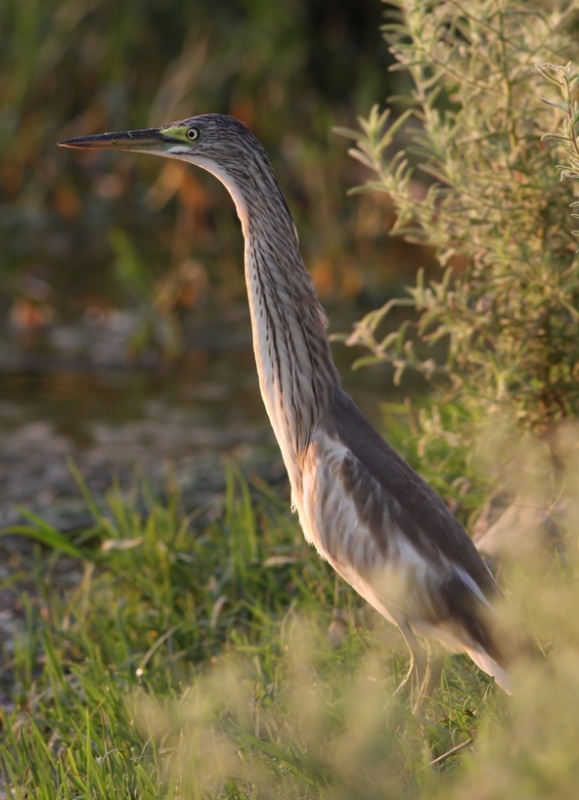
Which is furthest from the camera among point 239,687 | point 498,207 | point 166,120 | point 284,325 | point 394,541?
point 166,120

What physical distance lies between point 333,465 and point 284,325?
424mm

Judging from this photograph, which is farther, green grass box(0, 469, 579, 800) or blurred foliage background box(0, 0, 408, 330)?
blurred foliage background box(0, 0, 408, 330)

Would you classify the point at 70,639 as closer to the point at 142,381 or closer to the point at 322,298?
the point at 142,381

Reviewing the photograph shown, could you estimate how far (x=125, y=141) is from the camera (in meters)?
3.71

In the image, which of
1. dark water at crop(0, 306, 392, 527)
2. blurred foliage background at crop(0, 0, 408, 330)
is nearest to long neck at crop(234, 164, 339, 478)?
dark water at crop(0, 306, 392, 527)

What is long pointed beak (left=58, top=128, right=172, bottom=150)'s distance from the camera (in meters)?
→ 3.71

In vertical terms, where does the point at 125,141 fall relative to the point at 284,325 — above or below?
above

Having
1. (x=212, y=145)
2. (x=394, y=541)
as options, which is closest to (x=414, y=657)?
(x=394, y=541)

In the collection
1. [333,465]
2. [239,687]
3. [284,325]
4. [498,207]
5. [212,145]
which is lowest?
[239,687]

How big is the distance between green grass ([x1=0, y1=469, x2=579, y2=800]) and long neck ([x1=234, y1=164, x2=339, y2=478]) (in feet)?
1.93

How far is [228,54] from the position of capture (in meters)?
9.52

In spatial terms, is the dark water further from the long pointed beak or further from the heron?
the long pointed beak

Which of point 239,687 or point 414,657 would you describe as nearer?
point 239,687

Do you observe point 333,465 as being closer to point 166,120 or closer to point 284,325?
point 284,325
